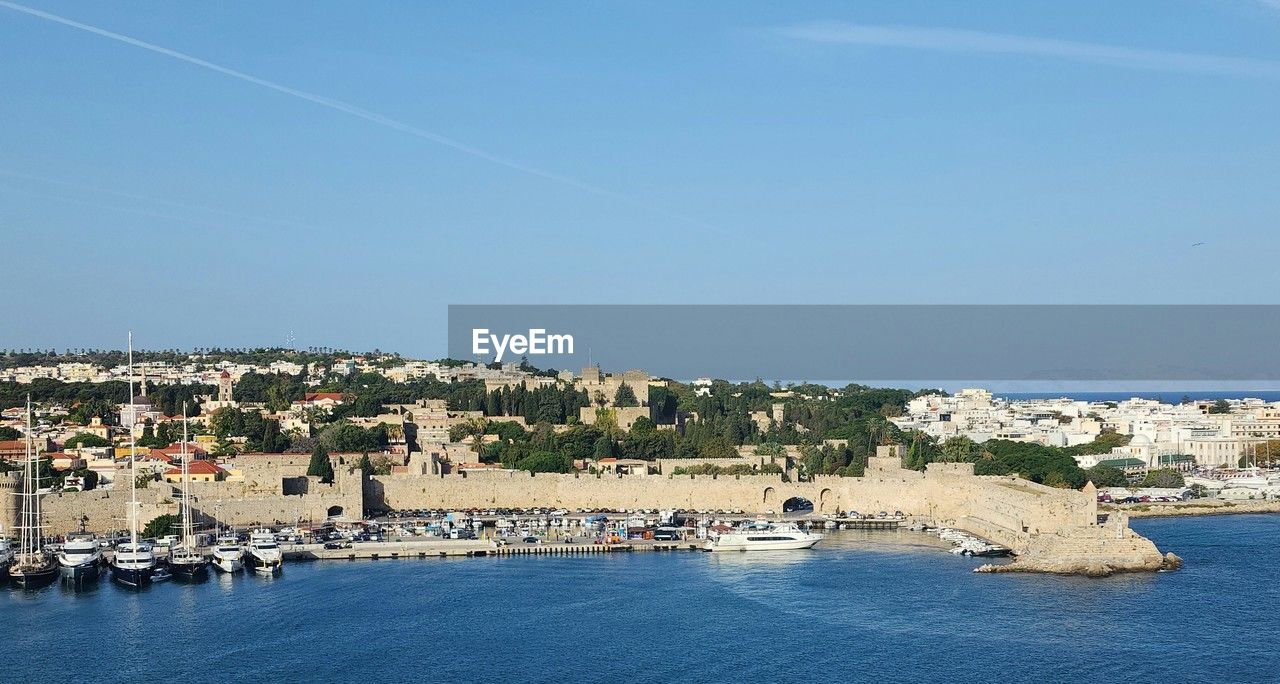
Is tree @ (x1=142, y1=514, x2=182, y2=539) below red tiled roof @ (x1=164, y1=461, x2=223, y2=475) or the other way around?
below

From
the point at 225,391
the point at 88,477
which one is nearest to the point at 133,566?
the point at 88,477

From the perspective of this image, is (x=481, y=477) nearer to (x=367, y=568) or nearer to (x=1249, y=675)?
(x=367, y=568)

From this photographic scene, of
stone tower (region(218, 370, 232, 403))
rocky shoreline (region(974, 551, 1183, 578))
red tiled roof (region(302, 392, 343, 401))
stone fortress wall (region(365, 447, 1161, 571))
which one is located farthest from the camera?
stone tower (region(218, 370, 232, 403))

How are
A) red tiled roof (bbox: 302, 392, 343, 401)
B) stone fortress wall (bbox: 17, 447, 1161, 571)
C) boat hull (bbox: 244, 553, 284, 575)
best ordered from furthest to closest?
red tiled roof (bbox: 302, 392, 343, 401), boat hull (bbox: 244, 553, 284, 575), stone fortress wall (bbox: 17, 447, 1161, 571)

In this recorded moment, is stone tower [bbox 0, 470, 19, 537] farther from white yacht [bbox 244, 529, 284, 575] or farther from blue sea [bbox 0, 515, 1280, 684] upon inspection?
white yacht [bbox 244, 529, 284, 575]

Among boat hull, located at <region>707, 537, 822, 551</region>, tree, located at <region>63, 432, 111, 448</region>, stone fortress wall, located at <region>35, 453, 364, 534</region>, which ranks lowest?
boat hull, located at <region>707, 537, 822, 551</region>

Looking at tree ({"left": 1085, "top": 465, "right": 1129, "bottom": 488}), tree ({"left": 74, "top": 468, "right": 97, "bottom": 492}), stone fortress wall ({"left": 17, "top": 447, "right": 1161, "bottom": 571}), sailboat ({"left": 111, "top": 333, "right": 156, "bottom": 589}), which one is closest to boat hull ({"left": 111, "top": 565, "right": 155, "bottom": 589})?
sailboat ({"left": 111, "top": 333, "right": 156, "bottom": 589})

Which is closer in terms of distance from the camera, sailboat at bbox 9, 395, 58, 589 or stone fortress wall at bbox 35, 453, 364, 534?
sailboat at bbox 9, 395, 58, 589

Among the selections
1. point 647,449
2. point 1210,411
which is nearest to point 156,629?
point 647,449
